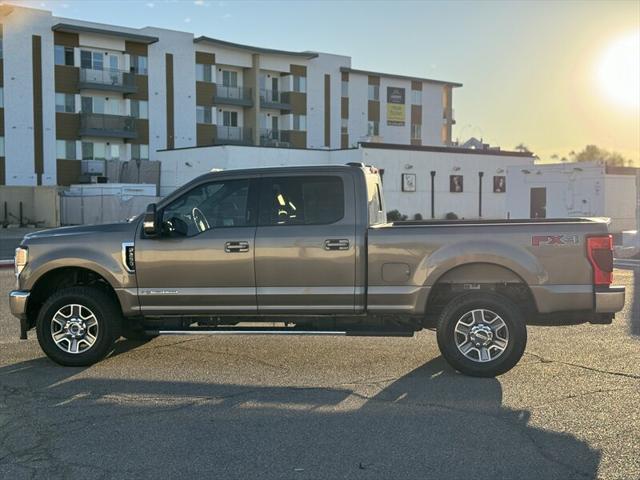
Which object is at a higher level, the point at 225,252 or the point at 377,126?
the point at 377,126

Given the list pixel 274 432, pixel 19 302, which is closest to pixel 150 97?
pixel 19 302

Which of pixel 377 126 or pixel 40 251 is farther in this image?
pixel 377 126

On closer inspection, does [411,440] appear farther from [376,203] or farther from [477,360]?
[376,203]

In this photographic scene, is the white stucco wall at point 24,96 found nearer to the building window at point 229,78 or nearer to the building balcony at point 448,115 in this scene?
the building window at point 229,78

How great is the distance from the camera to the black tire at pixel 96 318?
7.07 meters

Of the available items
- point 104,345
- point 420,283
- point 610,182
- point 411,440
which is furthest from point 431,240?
point 610,182

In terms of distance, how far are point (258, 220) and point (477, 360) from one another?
262 cm

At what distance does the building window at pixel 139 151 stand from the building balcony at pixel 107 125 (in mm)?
987

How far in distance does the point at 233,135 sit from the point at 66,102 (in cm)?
1406

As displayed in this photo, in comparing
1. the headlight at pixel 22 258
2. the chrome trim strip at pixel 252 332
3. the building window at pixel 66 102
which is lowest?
the chrome trim strip at pixel 252 332

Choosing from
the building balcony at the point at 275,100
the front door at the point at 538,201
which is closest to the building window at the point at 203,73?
the building balcony at the point at 275,100

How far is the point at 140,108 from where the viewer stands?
52.3 metres

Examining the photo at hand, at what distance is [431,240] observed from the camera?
664 cm

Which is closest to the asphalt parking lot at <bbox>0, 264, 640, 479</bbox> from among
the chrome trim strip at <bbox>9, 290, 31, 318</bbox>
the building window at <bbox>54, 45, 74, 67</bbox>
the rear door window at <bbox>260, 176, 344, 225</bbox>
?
the chrome trim strip at <bbox>9, 290, 31, 318</bbox>
